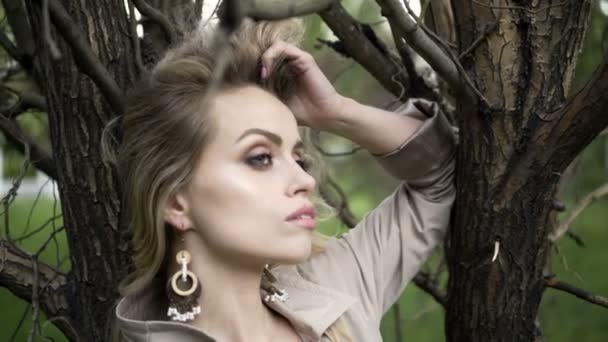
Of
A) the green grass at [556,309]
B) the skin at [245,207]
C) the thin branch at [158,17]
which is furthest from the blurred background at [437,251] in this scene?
the skin at [245,207]

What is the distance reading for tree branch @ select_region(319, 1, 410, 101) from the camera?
264cm

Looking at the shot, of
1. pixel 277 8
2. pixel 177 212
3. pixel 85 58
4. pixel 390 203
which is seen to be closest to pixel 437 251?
pixel 390 203

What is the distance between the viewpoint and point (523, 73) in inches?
91.4

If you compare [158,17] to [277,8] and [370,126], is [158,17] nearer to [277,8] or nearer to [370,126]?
[370,126]

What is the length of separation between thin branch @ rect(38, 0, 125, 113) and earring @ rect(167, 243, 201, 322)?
359 millimetres

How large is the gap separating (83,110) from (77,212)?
22 cm

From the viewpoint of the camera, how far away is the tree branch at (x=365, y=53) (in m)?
2.64

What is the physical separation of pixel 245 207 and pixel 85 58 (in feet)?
1.42

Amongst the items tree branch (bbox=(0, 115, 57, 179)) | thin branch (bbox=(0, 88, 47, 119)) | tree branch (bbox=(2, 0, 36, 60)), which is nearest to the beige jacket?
tree branch (bbox=(0, 115, 57, 179))

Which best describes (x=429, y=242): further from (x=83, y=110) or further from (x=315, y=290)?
(x=83, y=110)

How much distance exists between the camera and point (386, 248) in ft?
8.00

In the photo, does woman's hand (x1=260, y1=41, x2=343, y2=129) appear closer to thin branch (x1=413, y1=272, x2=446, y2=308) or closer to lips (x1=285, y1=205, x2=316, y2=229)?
lips (x1=285, y1=205, x2=316, y2=229)

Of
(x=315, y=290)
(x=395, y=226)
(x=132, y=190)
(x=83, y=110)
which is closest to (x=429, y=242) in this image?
(x=395, y=226)

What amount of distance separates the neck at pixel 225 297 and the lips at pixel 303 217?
14 cm
